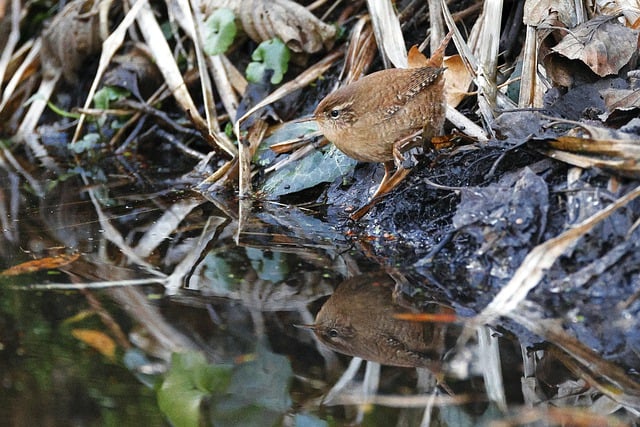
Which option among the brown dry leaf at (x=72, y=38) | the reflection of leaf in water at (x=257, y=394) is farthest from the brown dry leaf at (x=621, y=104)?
the brown dry leaf at (x=72, y=38)

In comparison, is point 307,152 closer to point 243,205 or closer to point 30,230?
point 243,205

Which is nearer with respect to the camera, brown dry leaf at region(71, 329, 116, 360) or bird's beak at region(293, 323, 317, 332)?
brown dry leaf at region(71, 329, 116, 360)

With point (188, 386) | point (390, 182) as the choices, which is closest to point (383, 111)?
point (390, 182)

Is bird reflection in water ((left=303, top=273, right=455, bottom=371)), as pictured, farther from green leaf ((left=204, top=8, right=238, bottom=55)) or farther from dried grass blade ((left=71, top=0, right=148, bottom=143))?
dried grass blade ((left=71, top=0, right=148, bottom=143))

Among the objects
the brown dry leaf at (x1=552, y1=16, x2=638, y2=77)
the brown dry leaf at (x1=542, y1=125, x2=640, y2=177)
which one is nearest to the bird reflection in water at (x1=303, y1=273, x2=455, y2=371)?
the brown dry leaf at (x1=542, y1=125, x2=640, y2=177)

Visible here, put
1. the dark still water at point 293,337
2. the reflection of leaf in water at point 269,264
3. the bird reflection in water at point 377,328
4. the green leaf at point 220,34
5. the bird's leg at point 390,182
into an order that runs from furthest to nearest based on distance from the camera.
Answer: the green leaf at point 220,34 → the bird's leg at point 390,182 → the reflection of leaf in water at point 269,264 → the bird reflection in water at point 377,328 → the dark still water at point 293,337

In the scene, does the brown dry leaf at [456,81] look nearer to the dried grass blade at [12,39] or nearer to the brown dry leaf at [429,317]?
the brown dry leaf at [429,317]
